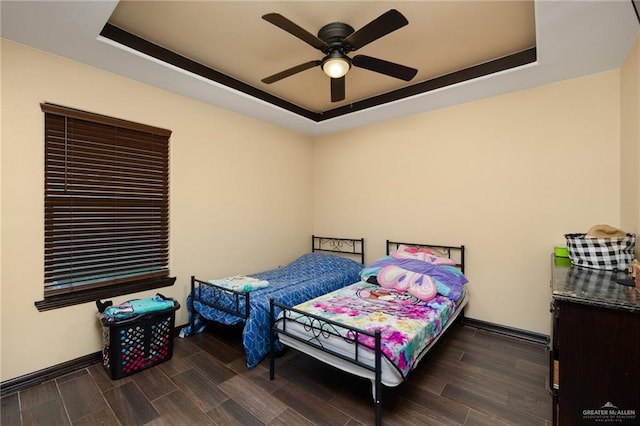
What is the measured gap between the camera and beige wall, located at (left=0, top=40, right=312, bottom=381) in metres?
2.19

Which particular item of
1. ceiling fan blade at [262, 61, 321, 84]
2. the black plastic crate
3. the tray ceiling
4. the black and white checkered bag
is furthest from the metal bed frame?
the black and white checkered bag

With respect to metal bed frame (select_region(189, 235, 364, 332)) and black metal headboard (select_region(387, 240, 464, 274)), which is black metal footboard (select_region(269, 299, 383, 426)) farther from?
black metal headboard (select_region(387, 240, 464, 274))

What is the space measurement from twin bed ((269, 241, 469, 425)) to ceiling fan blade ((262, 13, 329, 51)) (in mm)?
2011

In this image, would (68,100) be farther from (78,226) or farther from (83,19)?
(78,226)

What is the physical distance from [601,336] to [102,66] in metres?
4.05

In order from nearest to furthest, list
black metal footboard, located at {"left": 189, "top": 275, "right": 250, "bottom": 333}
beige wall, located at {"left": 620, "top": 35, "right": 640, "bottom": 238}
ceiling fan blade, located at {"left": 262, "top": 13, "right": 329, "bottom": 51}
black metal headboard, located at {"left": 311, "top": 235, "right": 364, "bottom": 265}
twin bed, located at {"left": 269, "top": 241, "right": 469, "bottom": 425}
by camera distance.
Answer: ceiling fan blade, located at {"left": 262, "top": 13, "right": 329, "bottom": 51} → twin bed, located at {"left": 269, "top": 241, "right": 469, "bottom": 425} → beige wall, located at {"left": 620, "top": 35, "right": 640, "bottom": 238} → black metal footboard, located at {"left": 189, "top": 275, "right": 250, "bottom": 333} → black metal headboard, located at {"left": 311, "top": 235, "right": 364, "bottom": 265}

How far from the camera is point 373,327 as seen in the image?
2051 millimetres

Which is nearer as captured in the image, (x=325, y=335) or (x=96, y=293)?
(x=325, y=335)

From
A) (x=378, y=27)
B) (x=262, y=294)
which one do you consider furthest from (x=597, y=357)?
(x=262, y=294)

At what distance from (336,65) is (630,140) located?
97.5 inches

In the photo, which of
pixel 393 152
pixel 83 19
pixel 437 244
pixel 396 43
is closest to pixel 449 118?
pixel 393 152

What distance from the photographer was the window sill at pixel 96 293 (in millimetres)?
2330

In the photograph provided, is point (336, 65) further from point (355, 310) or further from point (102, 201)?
point (102, 201)

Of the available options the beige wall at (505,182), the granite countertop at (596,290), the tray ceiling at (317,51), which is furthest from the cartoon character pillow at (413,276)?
the tray ceiling at (317,51)
